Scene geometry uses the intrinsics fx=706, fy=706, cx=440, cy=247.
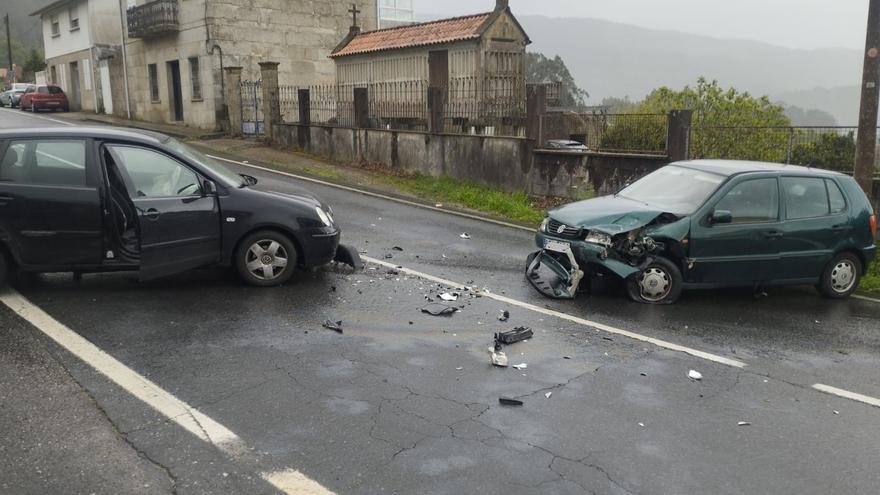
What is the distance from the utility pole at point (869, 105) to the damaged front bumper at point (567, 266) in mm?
5115

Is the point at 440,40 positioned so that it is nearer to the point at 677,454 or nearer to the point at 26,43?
the point at 677,454

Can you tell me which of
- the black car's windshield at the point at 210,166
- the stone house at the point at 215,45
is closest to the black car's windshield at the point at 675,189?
the black car's windshield at the point at 210,166

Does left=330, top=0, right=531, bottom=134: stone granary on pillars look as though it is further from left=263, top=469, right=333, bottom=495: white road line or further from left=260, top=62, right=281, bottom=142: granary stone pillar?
left=263, top=469, right=333, bottom=495: white road line

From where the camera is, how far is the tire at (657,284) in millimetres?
8203

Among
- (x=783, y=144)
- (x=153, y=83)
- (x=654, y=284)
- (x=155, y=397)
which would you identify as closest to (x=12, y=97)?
(x=153, y=83)

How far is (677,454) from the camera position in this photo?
4512 mm

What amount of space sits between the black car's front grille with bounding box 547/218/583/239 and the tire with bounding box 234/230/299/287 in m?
3.08

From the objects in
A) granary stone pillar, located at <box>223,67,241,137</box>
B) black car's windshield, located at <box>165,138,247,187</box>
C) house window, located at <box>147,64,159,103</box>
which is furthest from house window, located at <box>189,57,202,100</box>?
black car's windshield, located at <box>165,138,247,187</box>

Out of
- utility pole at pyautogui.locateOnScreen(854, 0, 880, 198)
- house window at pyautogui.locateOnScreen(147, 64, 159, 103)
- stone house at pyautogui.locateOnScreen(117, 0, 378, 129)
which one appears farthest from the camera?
house window at pyautogui.locateOnScreen(147, 64, 159, 103)

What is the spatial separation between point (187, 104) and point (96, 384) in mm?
26048

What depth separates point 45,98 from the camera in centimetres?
3912

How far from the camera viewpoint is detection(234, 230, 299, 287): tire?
7.80 metres

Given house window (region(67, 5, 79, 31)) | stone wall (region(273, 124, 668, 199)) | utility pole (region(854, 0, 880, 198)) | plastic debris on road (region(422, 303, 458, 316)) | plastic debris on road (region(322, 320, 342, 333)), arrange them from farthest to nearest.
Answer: house window (region(67, 5, 79, 31)), stone wall (region(273, 124, 668, 199)), utility pole (region(854, 0, 880, 198)), plastic debris on road (region(422, 303, 458, 316)), plastic debris on road (region(322, 320, 342, 333))

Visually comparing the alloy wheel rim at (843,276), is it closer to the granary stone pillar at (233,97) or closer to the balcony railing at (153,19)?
the granary stone pillar at (233,97)
